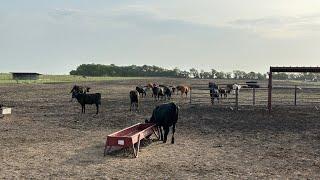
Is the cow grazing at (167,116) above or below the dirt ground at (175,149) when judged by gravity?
above

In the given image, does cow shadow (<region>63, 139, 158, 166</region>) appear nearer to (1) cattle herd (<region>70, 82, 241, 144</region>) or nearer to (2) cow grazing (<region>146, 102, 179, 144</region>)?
(2) cow grazing (<region>146, 102, 179, 144</region>)

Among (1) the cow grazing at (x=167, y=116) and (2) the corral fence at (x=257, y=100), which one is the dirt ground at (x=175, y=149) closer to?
(1) the cow grazing at (x=167, y=116)

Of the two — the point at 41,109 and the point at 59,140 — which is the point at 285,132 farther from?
the point at 41,109

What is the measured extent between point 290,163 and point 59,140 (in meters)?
7.22

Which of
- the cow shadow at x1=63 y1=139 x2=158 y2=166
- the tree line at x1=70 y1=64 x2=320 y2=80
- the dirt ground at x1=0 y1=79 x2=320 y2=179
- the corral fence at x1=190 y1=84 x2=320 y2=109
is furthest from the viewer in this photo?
the tree line at x1=70 y1=64 x2=320 y2=80

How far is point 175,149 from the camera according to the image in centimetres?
1355

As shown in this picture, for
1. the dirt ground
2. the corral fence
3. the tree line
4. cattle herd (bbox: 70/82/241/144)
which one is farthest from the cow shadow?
the tree line

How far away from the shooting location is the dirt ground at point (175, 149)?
417 inches

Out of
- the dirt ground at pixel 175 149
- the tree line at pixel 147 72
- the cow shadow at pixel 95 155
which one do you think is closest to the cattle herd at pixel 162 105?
the dirt ground at pixel 175 149

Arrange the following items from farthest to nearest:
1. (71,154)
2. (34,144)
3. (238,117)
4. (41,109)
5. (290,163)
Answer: (41,109) → (238,117) → (34,144) → (71,154) → (290,163)

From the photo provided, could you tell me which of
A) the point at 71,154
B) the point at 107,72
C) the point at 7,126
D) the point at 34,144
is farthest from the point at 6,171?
the point at 107,72

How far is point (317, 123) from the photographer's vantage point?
19.8 m

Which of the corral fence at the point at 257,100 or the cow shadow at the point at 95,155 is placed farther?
the corral fence at the point at 257,100

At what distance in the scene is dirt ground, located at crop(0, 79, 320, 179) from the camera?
10.6 m
